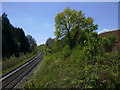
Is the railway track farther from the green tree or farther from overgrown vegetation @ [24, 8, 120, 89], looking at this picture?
the green tree

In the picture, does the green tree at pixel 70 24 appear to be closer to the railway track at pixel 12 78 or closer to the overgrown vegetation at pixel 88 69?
the railway track at pixel 12 78

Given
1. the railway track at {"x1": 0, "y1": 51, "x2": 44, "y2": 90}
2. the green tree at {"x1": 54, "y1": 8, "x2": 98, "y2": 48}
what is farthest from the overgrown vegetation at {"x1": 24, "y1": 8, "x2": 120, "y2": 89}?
the green tree at {"x1": 54, "y1": 8, "x2": 98, "y2": 48}

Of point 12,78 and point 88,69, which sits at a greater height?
point 88,69

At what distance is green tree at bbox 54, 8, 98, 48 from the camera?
27.9m

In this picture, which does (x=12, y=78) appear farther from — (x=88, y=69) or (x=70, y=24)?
(x=70, y=24)

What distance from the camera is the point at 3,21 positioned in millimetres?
33969

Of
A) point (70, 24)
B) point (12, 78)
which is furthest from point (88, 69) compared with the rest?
point (70, 24)

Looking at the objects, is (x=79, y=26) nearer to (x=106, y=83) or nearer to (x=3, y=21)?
(x=3, y=21)

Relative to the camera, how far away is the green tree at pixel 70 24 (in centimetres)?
2791

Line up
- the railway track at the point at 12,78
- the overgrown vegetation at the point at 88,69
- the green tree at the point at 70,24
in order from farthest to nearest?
the green tree at the point at 70,24
the railway track at the point at 12,78
the overgrown vegetation at the point at 88,69

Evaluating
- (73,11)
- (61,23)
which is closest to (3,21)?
(61,23)

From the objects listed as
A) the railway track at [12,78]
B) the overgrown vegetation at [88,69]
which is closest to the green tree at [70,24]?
the railway track at [12,78]

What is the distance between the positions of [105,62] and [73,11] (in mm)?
22894

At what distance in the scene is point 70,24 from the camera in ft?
92.2
